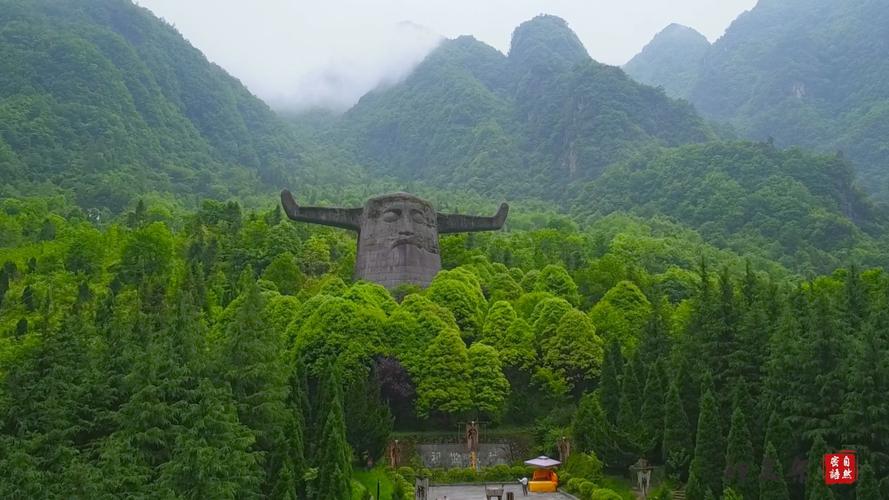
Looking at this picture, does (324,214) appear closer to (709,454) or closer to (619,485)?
(619,485)

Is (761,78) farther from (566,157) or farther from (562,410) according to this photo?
(562,410)

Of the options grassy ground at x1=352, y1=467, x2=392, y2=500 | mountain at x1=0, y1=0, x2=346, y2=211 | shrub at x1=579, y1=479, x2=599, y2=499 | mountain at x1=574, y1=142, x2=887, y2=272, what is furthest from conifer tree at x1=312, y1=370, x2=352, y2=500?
mountain at x1=0, y1=0, x2=346, y2=211

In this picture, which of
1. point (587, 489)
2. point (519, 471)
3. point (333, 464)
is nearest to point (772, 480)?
point (587, 489)

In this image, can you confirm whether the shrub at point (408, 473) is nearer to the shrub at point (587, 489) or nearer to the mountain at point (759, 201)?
the shrub at point (587, 489)

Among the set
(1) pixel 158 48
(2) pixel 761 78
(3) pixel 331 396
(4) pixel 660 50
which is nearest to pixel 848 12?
(2) pixel 761 78

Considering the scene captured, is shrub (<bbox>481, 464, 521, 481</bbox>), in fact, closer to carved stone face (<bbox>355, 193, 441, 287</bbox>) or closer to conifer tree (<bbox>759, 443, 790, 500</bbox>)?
conifer tree (<bbox>759, 443, 790, 500</bbox>)
